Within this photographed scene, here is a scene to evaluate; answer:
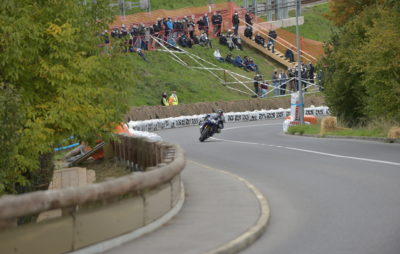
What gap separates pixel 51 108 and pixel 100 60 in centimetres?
160

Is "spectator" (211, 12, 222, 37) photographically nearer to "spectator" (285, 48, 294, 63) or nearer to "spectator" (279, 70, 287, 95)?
"spectator" (285, 48, 294, 63)

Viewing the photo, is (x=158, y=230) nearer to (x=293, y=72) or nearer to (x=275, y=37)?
(x=293, y=72)

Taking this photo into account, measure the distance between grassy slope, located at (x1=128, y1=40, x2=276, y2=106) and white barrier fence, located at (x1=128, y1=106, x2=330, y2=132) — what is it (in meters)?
2.83

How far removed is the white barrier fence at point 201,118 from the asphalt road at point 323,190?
13.9 metres

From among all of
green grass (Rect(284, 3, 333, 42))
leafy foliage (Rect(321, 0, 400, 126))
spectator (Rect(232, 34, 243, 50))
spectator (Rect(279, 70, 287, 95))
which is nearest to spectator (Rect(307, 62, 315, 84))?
spectator (Rect(279, 70, 287, 95))

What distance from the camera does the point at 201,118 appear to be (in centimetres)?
4762

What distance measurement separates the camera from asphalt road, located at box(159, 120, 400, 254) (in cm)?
991

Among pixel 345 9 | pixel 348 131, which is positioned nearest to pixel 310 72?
pixel 345 9

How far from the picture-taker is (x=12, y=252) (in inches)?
313

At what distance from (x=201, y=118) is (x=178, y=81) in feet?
22.3

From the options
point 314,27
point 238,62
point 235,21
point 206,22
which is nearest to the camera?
point 206,22

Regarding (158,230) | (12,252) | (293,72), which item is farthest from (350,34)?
(12,252)

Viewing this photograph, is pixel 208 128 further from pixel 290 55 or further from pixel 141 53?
pixel 290 55

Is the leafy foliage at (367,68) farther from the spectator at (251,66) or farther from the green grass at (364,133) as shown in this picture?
the spectator at (251,66)
